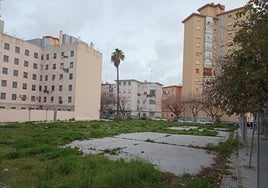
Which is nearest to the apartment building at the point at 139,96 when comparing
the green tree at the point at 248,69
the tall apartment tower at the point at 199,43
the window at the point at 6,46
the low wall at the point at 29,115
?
the tall apartment tower at the point at 199,43

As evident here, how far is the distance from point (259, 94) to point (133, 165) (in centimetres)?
451

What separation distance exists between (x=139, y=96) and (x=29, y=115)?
7182cm

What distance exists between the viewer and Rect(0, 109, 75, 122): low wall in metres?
40.2

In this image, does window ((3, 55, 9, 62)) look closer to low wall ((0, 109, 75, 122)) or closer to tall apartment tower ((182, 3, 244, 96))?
low wall ((0, 109, 75, 122))

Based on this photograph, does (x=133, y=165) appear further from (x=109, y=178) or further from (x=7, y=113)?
(x=7, y=113)

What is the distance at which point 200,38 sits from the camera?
78.0 meters

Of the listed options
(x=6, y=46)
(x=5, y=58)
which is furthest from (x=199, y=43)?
(x=5, y=58)

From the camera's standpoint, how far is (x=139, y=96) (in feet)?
371

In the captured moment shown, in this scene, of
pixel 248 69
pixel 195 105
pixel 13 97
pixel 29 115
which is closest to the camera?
pixel 248 69

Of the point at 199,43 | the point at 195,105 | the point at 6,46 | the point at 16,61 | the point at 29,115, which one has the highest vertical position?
the point at 199,43

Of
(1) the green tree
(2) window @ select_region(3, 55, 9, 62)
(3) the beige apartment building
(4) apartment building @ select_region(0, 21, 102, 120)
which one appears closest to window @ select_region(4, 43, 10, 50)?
(4) apartment building @ select_region(0, 21, 102, 120)

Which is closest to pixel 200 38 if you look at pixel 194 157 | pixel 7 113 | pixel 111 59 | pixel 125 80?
pixel 111 59

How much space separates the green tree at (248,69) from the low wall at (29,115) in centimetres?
3463

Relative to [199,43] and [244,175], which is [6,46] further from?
[244,175]
